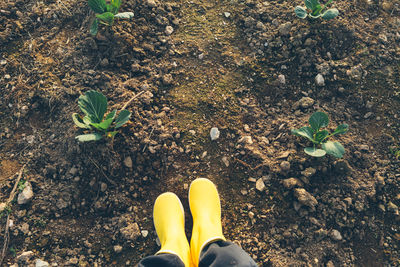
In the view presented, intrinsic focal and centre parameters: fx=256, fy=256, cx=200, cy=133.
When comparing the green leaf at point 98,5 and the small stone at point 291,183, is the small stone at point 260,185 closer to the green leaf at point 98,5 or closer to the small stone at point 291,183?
the small stone at point 291,183

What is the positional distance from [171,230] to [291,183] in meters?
1.20

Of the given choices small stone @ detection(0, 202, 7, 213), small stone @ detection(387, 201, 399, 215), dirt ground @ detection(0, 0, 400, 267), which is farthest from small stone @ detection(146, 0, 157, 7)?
small stone @ detection(387, 201, 399, 215)

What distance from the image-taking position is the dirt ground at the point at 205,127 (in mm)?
2371

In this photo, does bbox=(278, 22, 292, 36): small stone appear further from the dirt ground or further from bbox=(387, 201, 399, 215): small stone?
bbox=(387, 201, 399, 215): small stone

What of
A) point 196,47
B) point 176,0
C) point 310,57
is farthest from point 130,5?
point 310,57

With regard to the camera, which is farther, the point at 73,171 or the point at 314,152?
the point at 73,171

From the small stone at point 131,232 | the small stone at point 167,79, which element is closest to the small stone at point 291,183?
the small stone at point 131,232

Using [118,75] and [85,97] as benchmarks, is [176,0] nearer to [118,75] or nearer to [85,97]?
[118,75]

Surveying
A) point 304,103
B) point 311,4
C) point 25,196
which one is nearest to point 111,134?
point 25,196

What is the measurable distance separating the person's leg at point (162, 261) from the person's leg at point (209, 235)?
0.19 m

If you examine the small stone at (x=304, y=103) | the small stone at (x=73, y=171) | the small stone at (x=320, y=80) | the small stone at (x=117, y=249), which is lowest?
the small stone at (x=117, y=249)

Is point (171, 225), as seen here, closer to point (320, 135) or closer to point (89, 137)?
point (89, 137)

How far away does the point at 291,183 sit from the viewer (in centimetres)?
241

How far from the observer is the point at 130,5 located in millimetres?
2805
